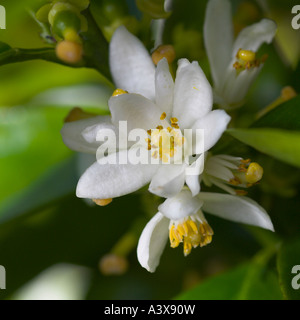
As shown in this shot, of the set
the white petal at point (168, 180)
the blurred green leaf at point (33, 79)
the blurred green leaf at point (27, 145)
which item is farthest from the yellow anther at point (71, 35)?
the blurred green leaf at point (33, 79)

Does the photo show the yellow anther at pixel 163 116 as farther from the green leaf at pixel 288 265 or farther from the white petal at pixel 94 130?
the green leaf at pixel 288 265

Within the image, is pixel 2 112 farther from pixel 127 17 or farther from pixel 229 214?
pixel 229 214

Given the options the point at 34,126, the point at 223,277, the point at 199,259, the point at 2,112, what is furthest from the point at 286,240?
the point at 2,112

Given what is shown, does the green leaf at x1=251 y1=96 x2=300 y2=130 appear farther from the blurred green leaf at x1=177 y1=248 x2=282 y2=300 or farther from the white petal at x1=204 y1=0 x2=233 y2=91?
the blurred green leaf at x1=177 y1=248 x2=282 y2=300

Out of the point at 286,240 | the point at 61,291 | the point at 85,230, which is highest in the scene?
the point at 286,240

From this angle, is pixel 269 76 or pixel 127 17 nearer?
pixel 127 17

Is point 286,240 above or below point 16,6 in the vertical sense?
below

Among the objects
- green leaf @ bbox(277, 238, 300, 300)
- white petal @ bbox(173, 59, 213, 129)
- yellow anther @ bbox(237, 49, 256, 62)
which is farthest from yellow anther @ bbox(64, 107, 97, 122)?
green leaf @ bbox(277, 238, 300, 300)
